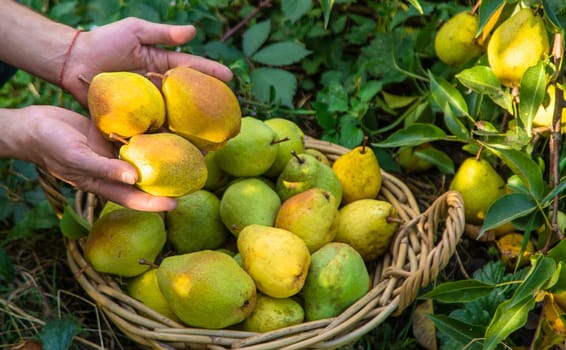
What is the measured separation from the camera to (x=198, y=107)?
1.39 meters

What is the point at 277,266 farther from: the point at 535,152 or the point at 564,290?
the point at 535,152

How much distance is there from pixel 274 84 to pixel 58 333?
1.02 m

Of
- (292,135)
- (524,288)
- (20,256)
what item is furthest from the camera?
(20,256)

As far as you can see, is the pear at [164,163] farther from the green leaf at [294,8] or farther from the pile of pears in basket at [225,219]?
the green leaf at [294,8]

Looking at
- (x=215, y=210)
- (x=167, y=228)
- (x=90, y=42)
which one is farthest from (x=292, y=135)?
(x=90, y=42)

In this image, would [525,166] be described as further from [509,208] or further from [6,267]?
[6,267]

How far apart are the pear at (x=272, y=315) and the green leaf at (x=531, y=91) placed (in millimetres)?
660

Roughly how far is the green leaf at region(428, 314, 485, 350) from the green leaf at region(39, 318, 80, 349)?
82cm

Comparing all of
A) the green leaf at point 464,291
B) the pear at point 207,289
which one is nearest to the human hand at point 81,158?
the pear at point 207,289

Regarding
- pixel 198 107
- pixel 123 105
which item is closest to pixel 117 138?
pixel 123 105

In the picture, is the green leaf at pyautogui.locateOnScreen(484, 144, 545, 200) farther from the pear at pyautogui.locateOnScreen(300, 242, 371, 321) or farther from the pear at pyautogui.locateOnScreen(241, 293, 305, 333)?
the pear at pyautogui.locateOnScreen(241, 293, 305, 333)

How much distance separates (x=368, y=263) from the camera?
169cm

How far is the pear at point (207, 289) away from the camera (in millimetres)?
1321

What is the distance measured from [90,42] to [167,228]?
0.50 metres
